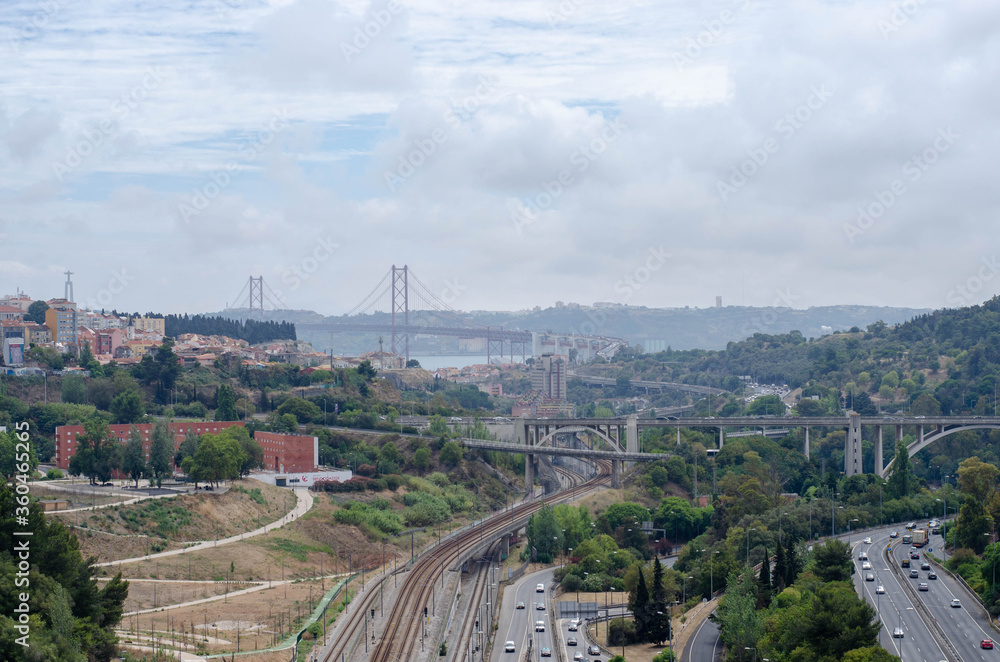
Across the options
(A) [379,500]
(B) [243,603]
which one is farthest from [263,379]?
(B) [243,603]

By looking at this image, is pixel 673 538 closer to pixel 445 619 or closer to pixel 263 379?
pixel 445 619

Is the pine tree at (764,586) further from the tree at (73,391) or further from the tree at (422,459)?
the tree at (73,391)

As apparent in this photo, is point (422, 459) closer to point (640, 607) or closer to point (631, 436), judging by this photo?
point (631, 436)

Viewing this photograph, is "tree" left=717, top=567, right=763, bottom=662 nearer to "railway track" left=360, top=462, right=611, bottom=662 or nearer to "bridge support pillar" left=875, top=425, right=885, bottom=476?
"railway track" left=360, top=462, right=611, bottom=662

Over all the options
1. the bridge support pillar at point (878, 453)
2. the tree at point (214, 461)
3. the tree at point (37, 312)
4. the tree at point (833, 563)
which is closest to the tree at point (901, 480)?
the bridge support pillar at point (878, 453)

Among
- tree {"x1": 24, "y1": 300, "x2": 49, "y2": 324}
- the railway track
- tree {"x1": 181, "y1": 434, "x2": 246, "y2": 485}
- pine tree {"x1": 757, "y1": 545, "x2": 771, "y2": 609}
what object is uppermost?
tree {"x1": 24, "y1": 300, "x2": 49, "y2": 324}

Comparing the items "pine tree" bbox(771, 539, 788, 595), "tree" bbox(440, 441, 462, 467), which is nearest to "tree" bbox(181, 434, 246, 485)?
"tree" bbox(440, 441, 462, 467)

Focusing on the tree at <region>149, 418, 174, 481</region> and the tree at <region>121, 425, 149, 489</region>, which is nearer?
the tree at <region>121, 425, 149, 489</region>
